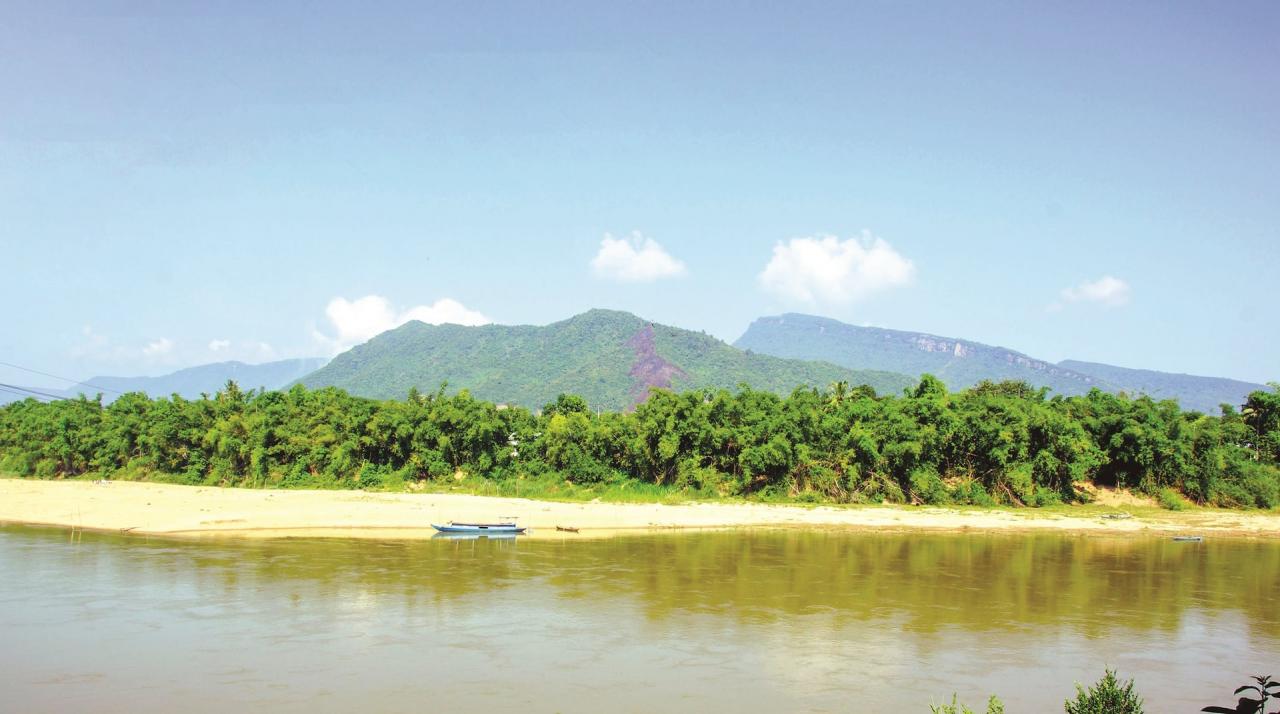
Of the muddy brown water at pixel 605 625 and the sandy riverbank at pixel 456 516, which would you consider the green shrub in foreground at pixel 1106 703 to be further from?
the sandy riverbank at pixel 456 516

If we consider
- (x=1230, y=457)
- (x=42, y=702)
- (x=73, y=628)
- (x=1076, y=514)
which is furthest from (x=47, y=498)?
(x=1230, y=457)

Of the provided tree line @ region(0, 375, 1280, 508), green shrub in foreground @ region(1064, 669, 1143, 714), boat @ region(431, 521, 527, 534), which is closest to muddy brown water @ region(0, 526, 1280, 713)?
boat @ region(431, 521, 527, 534)

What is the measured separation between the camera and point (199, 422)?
53.9 meters

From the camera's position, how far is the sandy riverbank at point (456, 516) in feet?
123

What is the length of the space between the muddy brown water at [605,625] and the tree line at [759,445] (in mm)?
12334

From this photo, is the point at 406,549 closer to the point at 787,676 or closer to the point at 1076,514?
the point at 787,676

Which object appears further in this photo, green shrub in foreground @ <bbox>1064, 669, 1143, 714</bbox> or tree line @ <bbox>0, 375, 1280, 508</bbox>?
tree line @ <bbox>0, 375, 1280, 508</bbox>

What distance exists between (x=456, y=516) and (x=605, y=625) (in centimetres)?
2038

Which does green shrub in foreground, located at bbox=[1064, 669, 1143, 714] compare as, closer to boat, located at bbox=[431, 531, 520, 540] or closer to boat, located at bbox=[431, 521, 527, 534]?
boat, located at bbox=[431, 521, 527, 534]

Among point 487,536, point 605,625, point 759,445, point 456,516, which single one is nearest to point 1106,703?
point 605,625

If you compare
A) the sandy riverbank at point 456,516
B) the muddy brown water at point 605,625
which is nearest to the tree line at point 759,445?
the sandy riverbank at point 456,516

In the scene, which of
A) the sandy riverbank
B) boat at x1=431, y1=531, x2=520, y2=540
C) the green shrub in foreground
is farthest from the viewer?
the sandy riverbank

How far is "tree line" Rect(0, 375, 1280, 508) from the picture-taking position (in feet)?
150

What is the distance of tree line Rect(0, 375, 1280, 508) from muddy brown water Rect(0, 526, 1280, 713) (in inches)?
486
